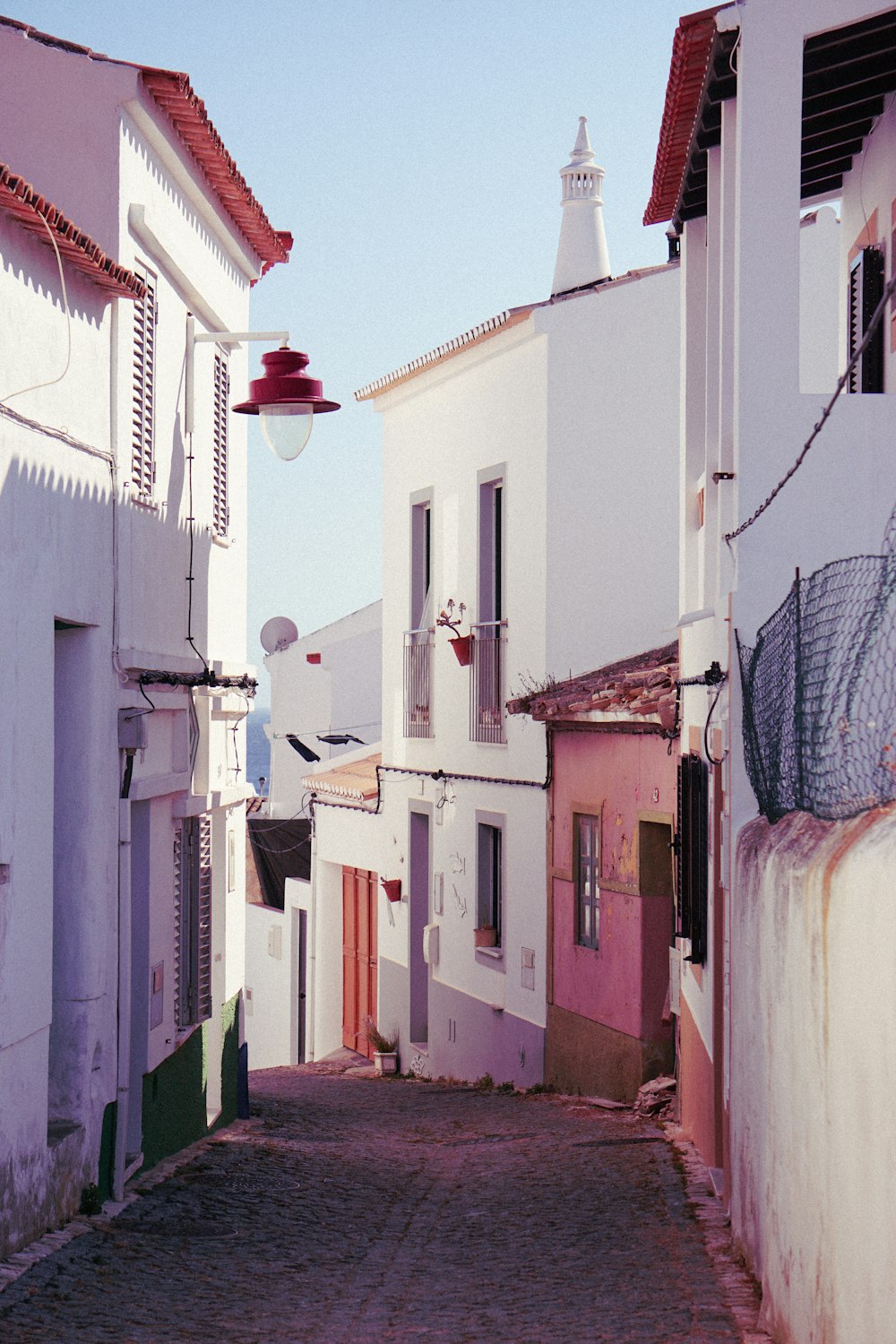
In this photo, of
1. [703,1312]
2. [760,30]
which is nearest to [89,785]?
[703,1312]

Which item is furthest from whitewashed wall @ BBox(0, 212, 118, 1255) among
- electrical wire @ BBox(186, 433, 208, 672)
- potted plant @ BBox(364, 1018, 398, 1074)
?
potted plant @ BBox(364, 1018, 398, 1074)

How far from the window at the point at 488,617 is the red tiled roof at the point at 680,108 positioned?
20.2 feet

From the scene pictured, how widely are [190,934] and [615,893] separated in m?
3.63

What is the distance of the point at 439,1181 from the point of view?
36.5 feet

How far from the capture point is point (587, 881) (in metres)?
15.2

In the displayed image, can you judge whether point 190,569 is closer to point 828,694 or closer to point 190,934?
point 190,934

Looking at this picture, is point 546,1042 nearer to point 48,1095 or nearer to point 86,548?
point 48,1095

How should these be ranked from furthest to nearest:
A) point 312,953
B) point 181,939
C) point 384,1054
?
point 312,953
point 384,1054
point 181,939

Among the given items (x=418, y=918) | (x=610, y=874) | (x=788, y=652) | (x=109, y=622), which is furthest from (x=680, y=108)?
(x=418, y=918)

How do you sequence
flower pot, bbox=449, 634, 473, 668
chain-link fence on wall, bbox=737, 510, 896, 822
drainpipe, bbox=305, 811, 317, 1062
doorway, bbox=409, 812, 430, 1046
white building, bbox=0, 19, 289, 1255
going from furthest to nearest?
drainpipe, bbox=305, 811, 317, 1062, doorway, bbox=409, 812, 430, 1046, flower pot, bbox=449, 634, 473, 668, white building, bbox=0, 19, 289, 1255, chain-link fence on wall, bbox=737, 510, 896, 822

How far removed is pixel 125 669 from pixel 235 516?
15.8ft

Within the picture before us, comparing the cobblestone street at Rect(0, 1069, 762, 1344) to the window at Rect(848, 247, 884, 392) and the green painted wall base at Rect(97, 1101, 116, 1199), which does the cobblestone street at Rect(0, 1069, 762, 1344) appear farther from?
the window at Rect(848, 247, 884, 392)

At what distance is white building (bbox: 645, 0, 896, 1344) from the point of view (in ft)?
16.0

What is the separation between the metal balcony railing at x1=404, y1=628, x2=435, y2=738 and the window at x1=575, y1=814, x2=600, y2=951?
4.51 meters
